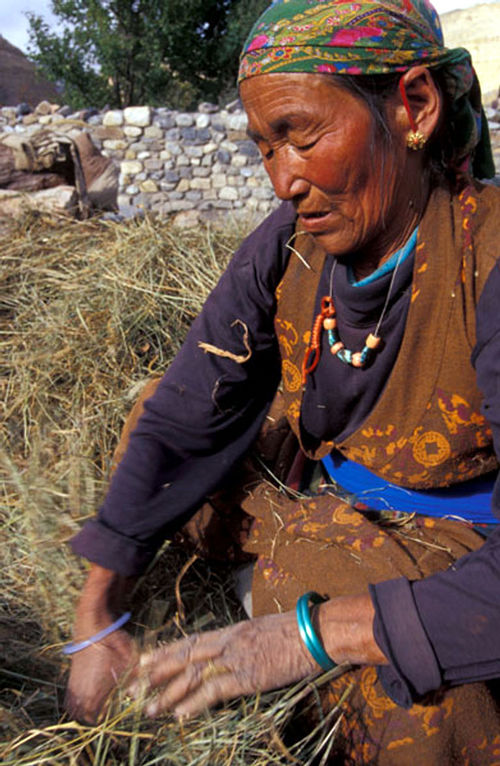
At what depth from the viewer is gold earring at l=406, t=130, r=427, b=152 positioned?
47.7 inches

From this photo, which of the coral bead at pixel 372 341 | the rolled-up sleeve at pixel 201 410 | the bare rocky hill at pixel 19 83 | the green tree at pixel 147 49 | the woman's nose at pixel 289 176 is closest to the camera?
the woman's nose at pixel 289 176

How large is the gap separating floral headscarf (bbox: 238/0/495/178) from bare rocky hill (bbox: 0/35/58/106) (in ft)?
94.3

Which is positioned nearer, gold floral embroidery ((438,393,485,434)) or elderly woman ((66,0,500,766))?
Result: elderly woman ((66,0,500,766))

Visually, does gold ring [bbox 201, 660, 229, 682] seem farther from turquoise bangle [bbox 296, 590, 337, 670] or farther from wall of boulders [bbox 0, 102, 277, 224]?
wall of boulders [bbox 0, 102, 277, 224]

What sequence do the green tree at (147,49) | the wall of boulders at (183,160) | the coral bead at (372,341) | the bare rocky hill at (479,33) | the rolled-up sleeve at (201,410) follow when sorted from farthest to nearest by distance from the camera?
the bare rocky hill at (479,33), the green tree at (147,49), the wall of boulders at (183,160), the rolled-up sleeve at (201,410), the coral bead at (372,341)

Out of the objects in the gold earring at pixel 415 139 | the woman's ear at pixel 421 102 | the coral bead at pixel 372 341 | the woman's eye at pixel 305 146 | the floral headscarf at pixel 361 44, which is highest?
the floral headscarf at pixel 361 44

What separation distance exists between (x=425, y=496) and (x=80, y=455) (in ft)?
3.30

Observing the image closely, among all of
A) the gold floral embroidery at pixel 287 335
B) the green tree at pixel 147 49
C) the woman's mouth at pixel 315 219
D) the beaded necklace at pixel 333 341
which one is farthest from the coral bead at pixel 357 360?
the green tree at pixel 147 49

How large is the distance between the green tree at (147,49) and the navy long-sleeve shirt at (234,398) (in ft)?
59.3

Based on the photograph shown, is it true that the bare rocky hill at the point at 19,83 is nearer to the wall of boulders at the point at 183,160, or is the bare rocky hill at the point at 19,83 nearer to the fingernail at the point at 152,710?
the wall of boulders at the point at 183,160

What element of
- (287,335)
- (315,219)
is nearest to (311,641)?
(287,335)

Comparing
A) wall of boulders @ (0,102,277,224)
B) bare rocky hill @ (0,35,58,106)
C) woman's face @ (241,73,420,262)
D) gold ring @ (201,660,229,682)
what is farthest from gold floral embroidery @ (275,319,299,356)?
bare rocky hill @ (0,35,58,106)

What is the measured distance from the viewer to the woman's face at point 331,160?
1168 millimetres

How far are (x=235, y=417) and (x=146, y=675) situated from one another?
608mm
